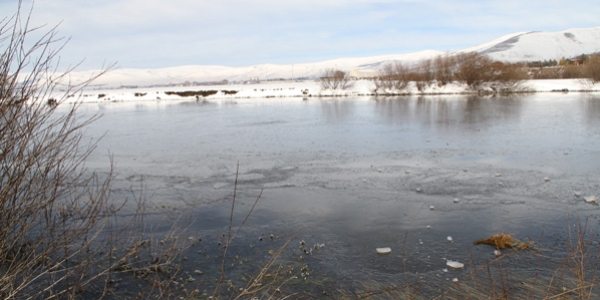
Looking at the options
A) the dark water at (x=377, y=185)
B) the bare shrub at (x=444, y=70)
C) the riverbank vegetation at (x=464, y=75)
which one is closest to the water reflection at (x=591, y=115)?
the dark water at (x=377, y=185)

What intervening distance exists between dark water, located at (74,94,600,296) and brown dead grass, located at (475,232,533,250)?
5.4 inches

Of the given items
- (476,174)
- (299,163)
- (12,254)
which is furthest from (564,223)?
(12,254)

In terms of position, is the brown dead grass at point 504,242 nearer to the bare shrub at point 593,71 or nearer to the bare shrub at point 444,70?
the bare shrub at point 593,71

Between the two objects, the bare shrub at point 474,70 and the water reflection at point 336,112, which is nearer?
the water reflection at point 336,112

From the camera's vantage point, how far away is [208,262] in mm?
5230

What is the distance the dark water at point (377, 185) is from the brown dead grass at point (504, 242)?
0.14m

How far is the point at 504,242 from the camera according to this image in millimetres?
5406

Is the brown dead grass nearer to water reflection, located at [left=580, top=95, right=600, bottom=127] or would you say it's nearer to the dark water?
the dark water

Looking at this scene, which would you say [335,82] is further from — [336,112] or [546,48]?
[546,48]

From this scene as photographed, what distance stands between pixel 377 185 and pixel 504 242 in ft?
9.94

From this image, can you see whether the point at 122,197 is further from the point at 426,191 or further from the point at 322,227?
the point at 426,191

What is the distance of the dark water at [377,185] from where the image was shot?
5551 mm

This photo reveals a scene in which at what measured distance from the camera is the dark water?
555 centimetres

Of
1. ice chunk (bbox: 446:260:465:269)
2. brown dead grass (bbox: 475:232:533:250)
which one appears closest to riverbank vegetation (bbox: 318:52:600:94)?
brown dead grass (bbox: 475:232:533:250)
